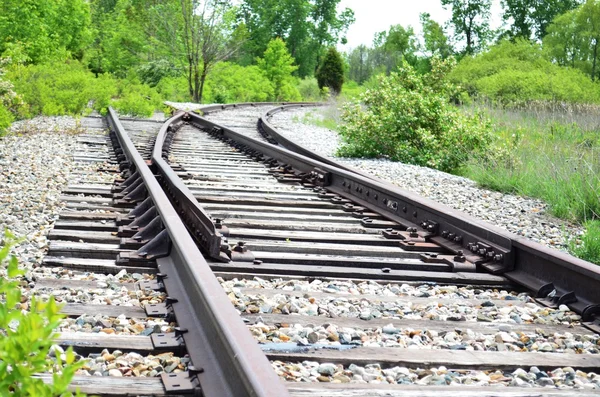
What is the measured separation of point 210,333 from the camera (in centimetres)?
248

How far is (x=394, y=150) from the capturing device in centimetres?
1089

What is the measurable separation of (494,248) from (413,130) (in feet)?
22.7

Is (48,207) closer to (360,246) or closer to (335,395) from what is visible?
(360,246)

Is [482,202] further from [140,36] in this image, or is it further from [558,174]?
[140,36]

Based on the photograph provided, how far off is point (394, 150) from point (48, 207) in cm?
659

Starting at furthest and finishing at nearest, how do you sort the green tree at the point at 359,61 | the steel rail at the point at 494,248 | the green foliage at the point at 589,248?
the green tree at the point at 359,61 < the green foliage at the point at 589,248 < the steel rail at the point at 494,248

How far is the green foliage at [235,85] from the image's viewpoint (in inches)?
1323

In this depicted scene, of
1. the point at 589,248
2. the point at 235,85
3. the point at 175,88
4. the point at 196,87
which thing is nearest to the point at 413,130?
the point at 589,248

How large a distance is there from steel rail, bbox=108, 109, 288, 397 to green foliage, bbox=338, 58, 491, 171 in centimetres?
736

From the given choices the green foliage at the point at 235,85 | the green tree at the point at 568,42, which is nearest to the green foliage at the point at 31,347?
the green foliage at the point at 235,85

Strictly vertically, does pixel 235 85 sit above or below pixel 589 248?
above

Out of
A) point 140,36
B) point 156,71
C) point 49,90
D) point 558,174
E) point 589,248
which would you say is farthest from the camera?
point 140,36

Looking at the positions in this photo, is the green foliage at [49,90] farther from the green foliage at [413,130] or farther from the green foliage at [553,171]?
the green foliage at [553,171]

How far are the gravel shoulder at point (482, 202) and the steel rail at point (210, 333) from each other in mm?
3016
